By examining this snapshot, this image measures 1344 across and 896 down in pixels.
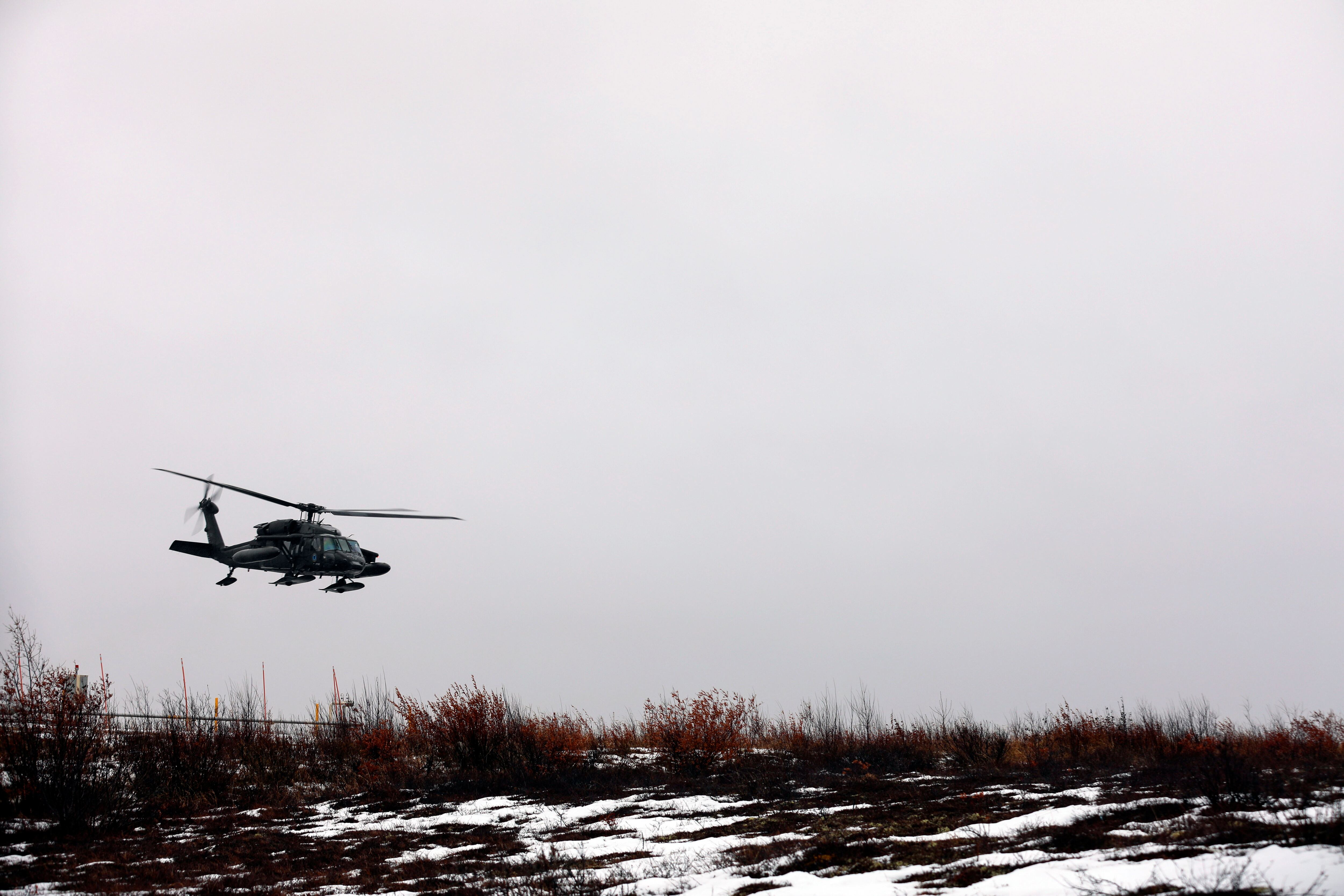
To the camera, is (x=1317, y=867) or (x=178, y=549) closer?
(x=1317, y=867)

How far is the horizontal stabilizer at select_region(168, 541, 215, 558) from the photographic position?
2411 centimetres

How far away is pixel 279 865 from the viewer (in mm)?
10641

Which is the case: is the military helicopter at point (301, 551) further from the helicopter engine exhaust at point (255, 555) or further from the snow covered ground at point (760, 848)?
the snow covered ground at point (760, 848)

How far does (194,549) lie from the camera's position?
80.7 feet

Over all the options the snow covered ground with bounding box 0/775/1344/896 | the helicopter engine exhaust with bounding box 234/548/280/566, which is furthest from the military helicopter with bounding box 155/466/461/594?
the snow covered ground with bounding box 0/775/1344/896

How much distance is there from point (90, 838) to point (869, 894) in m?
13.8

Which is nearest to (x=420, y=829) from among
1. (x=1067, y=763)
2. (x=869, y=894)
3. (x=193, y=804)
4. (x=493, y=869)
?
(x=493, y=869)

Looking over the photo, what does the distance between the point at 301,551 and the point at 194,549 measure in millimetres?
4598

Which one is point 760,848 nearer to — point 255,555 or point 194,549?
point 255,555

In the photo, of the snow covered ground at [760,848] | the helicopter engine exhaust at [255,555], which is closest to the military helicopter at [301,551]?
the helicopter engine exhaust at [255,555]

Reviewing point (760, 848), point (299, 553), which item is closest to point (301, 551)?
point (299, 553)

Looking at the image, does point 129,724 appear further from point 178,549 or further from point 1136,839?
point 1136,839

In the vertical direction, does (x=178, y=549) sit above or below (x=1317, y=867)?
above

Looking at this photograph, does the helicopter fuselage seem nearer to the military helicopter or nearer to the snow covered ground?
the military helicopter
